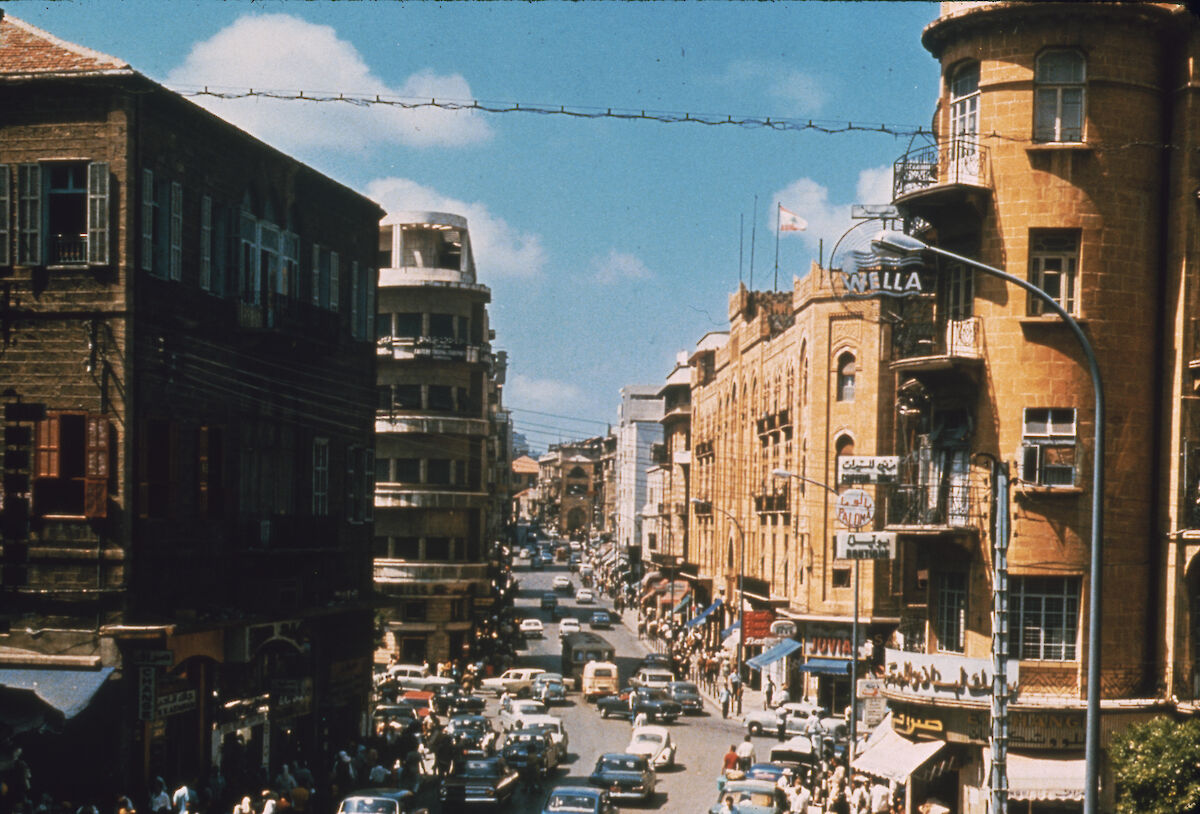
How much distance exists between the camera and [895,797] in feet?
116

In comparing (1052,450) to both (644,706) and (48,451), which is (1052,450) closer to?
(48,451)

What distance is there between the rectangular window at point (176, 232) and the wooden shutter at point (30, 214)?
9.75 feet

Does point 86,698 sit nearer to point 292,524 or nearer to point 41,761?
point 41,761

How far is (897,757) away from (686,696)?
29.4 meters

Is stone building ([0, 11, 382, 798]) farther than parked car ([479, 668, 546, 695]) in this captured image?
→ No

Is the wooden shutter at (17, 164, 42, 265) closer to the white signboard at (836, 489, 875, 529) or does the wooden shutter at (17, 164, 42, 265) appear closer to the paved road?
the paved road

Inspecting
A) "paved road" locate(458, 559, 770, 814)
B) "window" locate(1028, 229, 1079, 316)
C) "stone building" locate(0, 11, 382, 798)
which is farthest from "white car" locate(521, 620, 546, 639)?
"window" locate(1028, 229, 1079, 316)

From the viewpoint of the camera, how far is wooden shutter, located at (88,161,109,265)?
31.7 meters

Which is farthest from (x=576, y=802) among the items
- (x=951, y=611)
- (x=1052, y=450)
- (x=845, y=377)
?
(x=845, y=377)

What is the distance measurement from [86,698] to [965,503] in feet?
61.3

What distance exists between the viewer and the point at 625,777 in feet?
126

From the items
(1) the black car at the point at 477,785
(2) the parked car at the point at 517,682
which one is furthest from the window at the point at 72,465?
(2) the parked car at the point at 517,682

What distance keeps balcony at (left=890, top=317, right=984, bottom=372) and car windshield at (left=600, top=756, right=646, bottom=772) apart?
522 inches

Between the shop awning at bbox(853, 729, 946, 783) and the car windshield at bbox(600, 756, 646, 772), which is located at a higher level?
the shop awning at bbox(853, 729, 946, 783)
